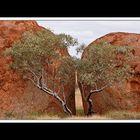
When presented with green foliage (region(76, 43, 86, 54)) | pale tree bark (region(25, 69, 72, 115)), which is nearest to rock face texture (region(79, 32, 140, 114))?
green foliage (region(76, 43, 86, 54))

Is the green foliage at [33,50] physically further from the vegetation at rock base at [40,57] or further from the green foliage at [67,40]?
the green foliage at [67,40]

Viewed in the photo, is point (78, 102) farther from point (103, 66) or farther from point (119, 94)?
point (103, 66)

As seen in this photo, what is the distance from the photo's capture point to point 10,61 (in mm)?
21719

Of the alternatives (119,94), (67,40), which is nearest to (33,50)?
(67,40)

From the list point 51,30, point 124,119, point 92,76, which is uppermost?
point 51,30

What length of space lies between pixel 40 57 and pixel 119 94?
269 centimetres

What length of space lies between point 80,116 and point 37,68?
198 cm

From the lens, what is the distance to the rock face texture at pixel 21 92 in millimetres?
21656

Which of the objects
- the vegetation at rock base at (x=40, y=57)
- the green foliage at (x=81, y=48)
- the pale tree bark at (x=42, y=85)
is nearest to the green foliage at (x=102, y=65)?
the green foliage at (x=81, y=48)

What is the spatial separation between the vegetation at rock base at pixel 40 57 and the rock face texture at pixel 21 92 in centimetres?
19

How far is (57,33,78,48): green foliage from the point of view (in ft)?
70.5

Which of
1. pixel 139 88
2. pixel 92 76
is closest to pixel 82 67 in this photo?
pixel 92 76

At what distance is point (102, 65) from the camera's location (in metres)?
21.4
